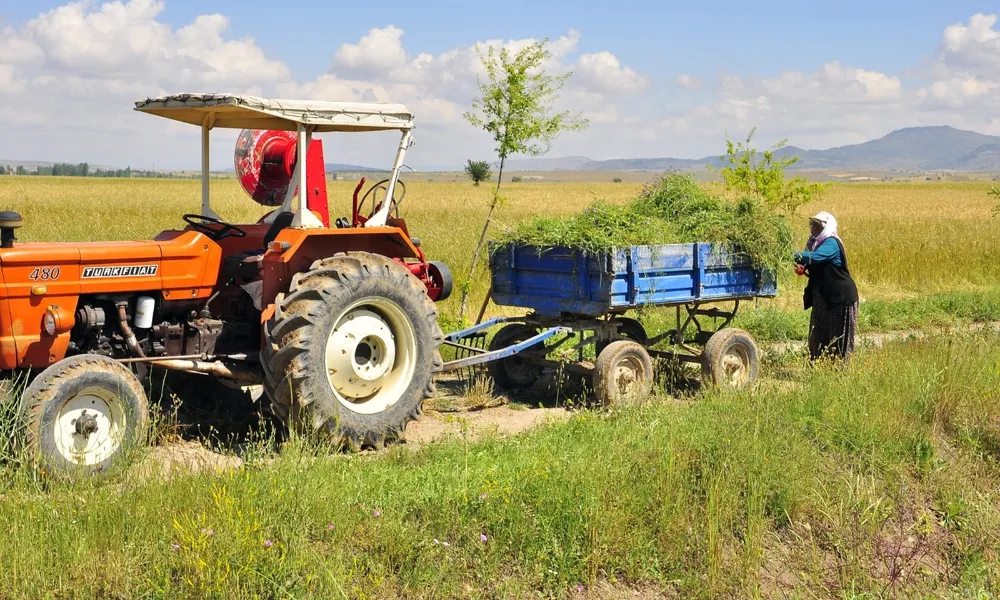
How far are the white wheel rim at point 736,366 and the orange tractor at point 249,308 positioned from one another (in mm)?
3000

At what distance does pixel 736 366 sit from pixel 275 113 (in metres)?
4.64

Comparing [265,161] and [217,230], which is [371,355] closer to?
[217,230]

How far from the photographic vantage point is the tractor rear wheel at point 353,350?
6.14 meters

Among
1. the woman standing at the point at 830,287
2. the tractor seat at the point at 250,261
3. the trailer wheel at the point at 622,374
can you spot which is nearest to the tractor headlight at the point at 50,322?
the tractor seat at the point at 250,261

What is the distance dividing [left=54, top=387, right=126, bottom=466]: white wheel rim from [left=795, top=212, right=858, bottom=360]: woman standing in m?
6.06

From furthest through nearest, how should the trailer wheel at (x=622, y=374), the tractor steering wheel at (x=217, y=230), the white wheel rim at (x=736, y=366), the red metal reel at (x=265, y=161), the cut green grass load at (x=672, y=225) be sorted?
the white wheel rim at (x=736, y=366)
the cut green grass load at (x=672, y=225)
the trailer wheel at (x=622, y=374)
the red metal reel at (x=265, y=161)
the tractor steering wheel at (x=217, y=230)

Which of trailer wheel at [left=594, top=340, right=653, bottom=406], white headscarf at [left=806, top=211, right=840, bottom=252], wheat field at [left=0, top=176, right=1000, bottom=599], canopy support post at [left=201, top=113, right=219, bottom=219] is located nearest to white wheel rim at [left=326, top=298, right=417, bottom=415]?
wheat field at [left=0, top=176, right=1000, bottom=599]

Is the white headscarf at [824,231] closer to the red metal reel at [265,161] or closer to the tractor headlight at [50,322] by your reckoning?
the red metal reel at [265,161]

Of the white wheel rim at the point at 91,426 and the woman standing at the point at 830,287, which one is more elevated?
the woman standing at the point at 830,287

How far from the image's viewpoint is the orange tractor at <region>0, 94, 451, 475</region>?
5.65 meters

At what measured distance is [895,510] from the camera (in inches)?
221

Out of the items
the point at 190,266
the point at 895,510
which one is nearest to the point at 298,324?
the point at 190,266

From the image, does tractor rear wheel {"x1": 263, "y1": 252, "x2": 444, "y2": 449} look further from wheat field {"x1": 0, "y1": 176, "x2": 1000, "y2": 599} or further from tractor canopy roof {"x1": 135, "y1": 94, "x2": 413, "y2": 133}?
tractor canopy roof {"x1": 135, "y1": 94, "x2": 413, "y2": 133}

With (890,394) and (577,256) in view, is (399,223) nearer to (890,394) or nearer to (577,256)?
(577,256)
